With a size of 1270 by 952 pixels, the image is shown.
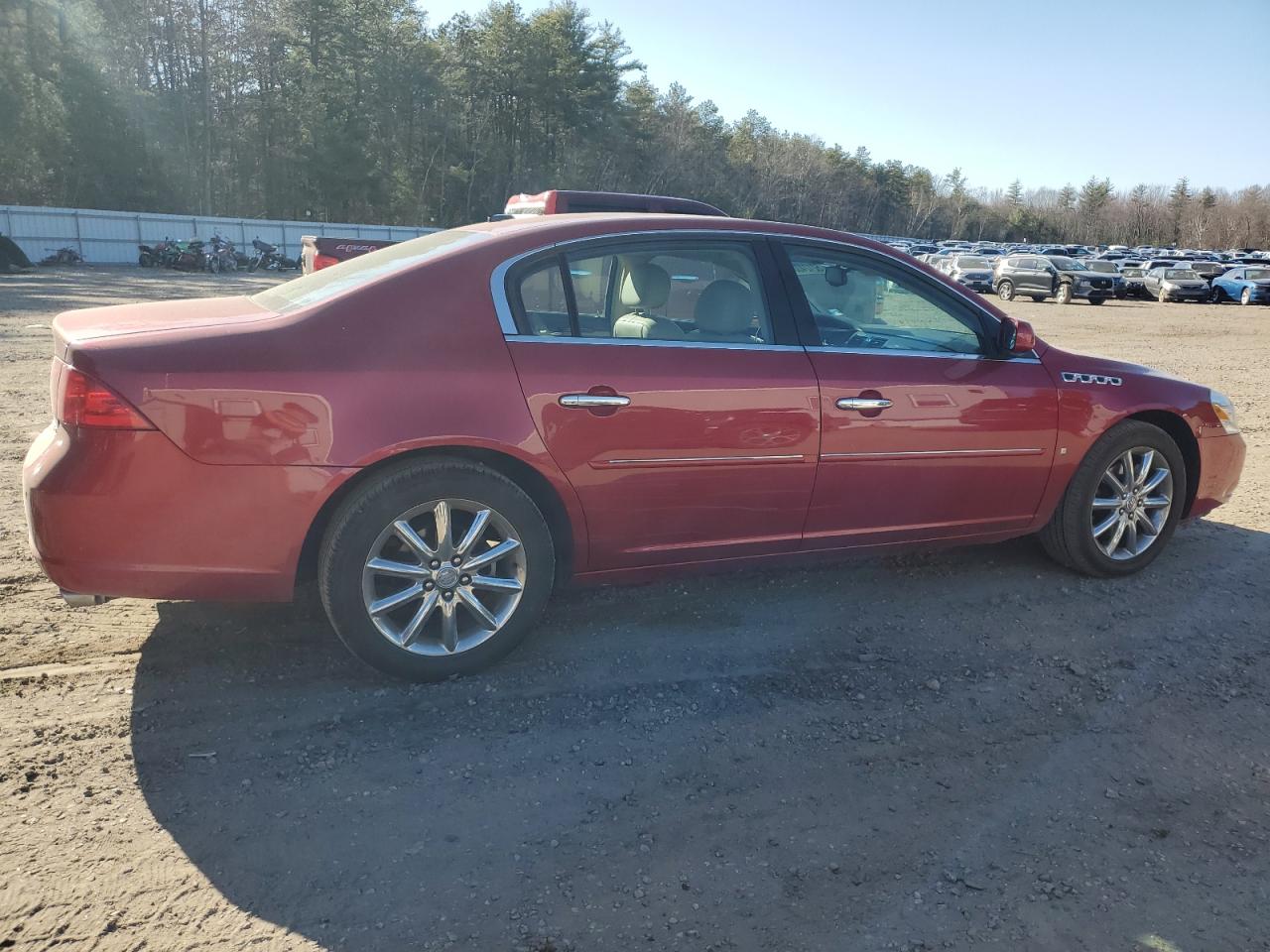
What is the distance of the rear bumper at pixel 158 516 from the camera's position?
2.98 meters

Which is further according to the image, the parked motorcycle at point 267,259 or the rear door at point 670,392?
the parked motorcycle at point 267,259

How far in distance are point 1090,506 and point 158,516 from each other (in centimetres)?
406

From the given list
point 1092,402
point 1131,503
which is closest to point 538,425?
point 1092,402

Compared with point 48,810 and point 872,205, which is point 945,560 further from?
point 872,205

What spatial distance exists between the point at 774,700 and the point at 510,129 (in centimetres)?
6517

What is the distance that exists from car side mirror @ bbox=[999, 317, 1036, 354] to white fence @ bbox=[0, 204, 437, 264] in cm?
3373

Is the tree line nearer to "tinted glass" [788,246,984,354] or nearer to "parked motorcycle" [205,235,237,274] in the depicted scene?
"parked motorcycle" [205,235,237,274]

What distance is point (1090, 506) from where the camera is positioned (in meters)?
4.54

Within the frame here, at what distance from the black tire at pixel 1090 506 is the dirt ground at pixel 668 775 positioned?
19 centimetres

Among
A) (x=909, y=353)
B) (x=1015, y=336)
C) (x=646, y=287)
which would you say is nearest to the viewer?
(x=646, y=287)

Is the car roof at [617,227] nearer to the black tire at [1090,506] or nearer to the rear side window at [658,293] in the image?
the rear side window at [658,293]

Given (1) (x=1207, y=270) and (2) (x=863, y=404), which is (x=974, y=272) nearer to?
(1) (x=1207, y=270)

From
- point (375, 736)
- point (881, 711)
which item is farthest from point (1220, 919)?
point (375, 736)

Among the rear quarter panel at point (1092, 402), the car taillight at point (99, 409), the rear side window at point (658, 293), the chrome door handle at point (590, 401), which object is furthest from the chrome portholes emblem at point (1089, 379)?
the car taillight at point (99, 409)
